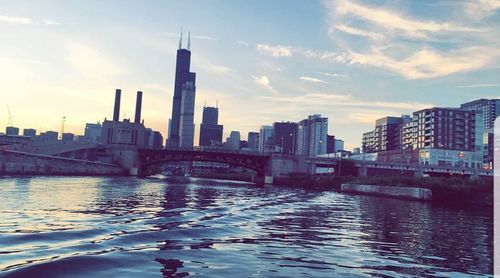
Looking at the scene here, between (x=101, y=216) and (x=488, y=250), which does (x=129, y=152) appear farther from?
(x=488, y=250)

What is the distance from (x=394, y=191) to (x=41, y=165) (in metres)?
74.5

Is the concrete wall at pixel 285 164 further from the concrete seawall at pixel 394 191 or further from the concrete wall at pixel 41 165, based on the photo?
the concrete wall at pixel 41 165

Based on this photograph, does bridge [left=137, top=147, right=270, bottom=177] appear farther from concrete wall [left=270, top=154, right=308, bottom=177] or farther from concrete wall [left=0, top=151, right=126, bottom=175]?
concrete wall [left=0, top=151, right=126, bottom=175]

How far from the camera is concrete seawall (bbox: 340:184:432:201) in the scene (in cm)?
5822

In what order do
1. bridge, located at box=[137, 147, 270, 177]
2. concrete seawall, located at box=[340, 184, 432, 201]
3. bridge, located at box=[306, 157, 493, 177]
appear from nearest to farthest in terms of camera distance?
concrete seawall, located at box=[340, 184, 432, 201] < bridge, located at box=[306, 157, 493, 177] < bridge, located at box=[137, 147, 270, 177]

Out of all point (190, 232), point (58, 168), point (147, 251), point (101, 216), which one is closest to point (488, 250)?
point (190, 232)

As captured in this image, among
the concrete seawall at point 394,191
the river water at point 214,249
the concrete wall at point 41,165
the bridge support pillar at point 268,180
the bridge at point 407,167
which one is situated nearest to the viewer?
the river water at point 214,249

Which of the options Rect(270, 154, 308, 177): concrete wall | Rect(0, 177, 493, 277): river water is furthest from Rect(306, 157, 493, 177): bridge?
Rect(0, 177, 493, 277): river water

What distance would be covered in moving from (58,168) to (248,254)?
3889 inches

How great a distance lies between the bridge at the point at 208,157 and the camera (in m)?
146

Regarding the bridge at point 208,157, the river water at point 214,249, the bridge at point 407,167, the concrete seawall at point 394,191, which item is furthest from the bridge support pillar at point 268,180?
the river water at point 214,249

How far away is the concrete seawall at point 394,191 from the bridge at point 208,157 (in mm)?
60453

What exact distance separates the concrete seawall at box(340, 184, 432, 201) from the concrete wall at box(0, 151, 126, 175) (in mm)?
67415

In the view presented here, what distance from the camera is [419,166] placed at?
14338 centimetres
